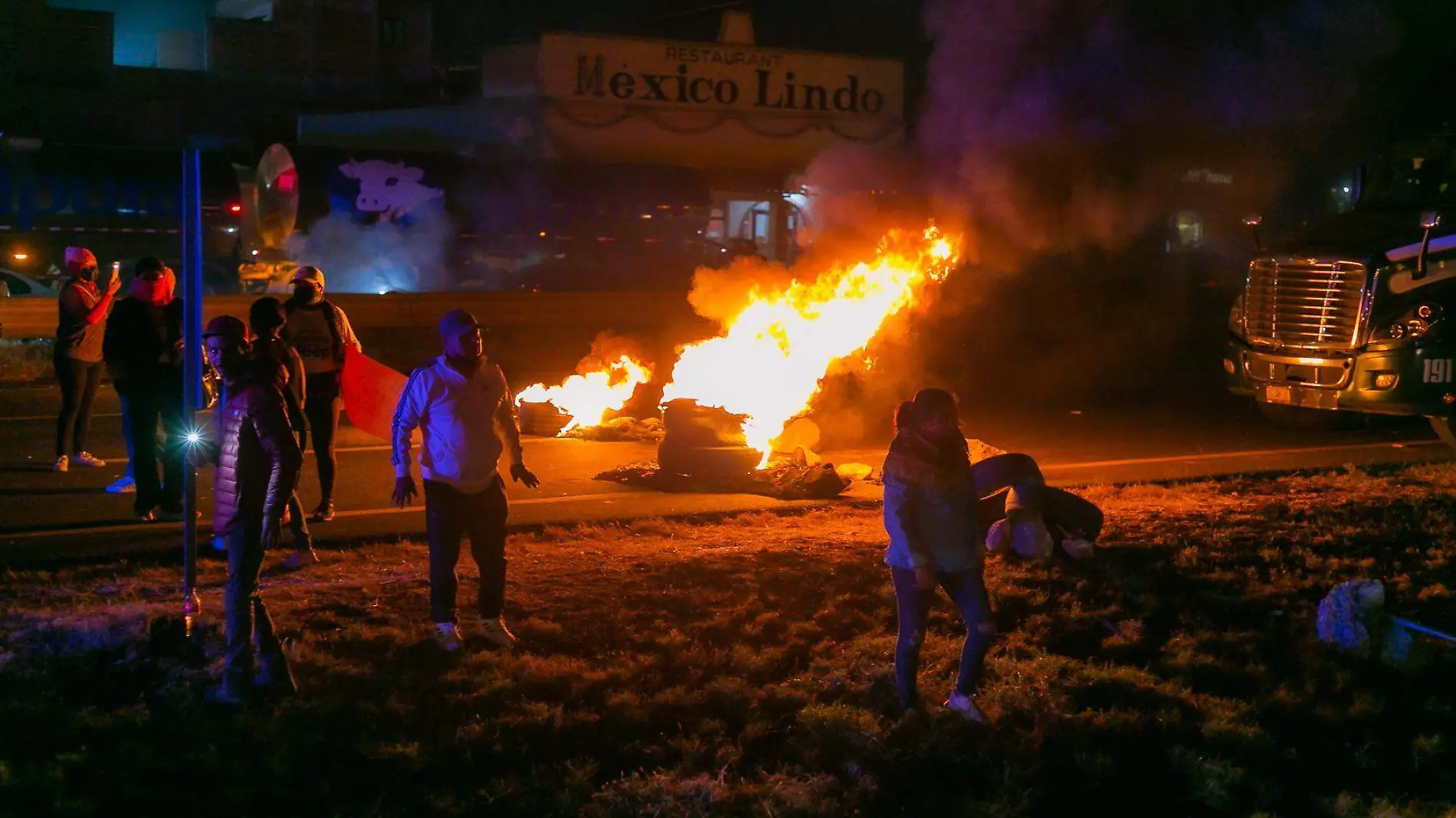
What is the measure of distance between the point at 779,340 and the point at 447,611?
623 cm

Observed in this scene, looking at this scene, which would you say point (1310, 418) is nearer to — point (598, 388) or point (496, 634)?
point (598, 388)

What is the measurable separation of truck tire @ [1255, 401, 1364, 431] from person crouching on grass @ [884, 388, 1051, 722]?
10434mm

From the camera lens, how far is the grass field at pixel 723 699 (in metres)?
5.17

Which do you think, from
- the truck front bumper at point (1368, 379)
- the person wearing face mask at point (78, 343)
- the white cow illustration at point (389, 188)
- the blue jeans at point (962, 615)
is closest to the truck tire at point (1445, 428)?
the truck front bumper at point (1368, 379)

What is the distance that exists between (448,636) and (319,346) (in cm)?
319

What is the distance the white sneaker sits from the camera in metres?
10.0

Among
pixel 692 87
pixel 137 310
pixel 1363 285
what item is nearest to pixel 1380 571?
pixel 1363 285

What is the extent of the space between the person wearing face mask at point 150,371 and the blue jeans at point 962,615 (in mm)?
5353

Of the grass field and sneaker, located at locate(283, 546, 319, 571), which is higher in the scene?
sneaker, located at locate(283, 546, 319, 571)

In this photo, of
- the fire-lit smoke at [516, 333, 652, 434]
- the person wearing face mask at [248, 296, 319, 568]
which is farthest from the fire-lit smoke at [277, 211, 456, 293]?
the person wearing face mask at [248, 296, 319, 568]

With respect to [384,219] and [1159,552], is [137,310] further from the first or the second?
[384,219]

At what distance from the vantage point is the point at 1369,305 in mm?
12766

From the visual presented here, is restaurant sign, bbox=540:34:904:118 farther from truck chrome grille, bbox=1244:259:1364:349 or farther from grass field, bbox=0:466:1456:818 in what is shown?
grass field, bbox=0:466:1456:818

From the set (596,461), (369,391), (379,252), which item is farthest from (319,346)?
(379,252)
